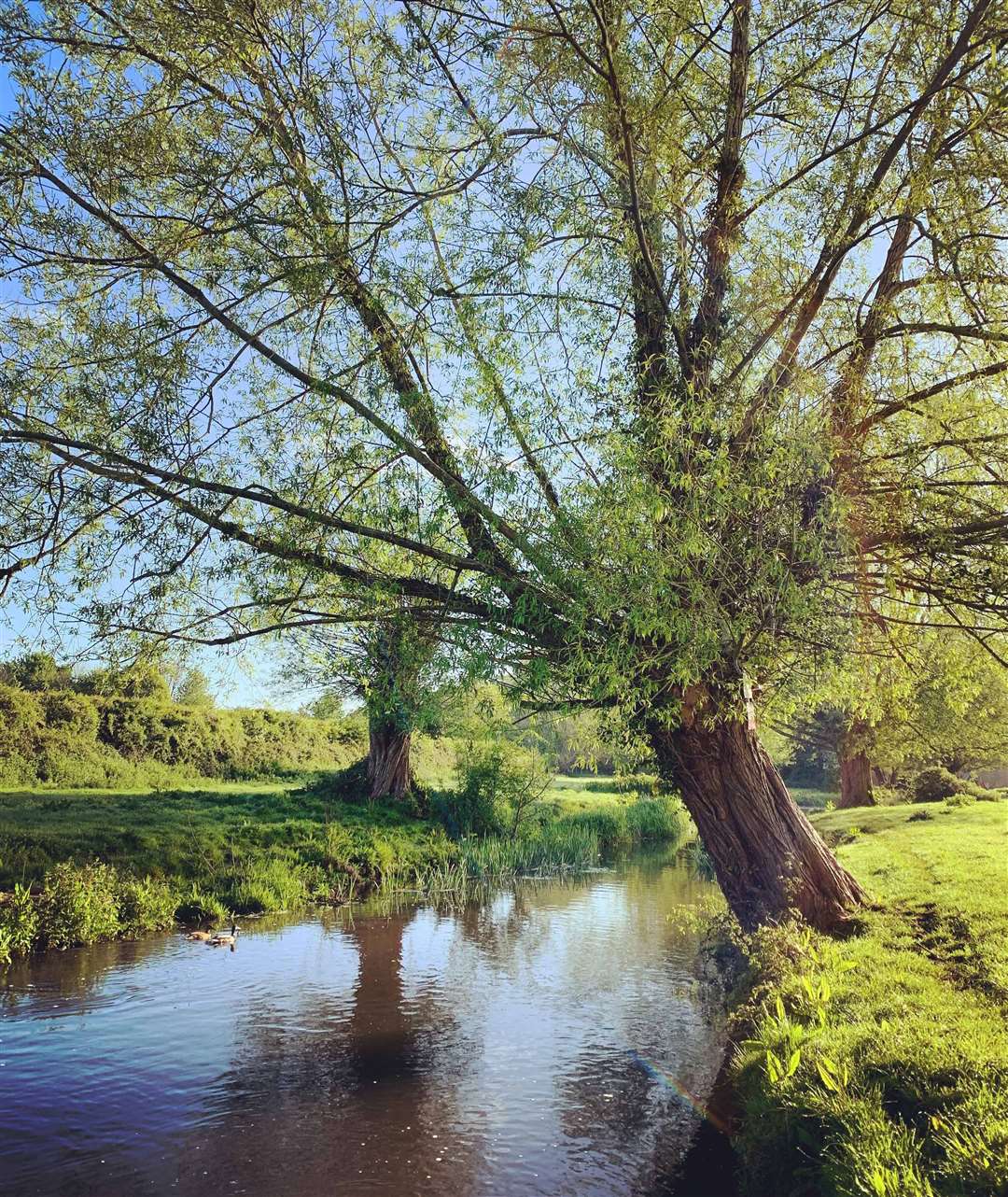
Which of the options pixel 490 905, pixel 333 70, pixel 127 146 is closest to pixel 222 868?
pixel 490 905

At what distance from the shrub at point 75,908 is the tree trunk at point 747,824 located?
9.42 metres

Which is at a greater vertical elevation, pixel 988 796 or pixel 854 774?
pixel 854 774

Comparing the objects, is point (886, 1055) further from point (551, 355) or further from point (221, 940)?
point (221, 940)

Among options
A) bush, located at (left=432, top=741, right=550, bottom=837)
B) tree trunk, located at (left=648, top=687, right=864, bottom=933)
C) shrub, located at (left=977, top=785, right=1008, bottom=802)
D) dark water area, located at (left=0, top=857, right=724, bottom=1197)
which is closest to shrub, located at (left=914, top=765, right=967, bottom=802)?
shrub, located at (left=977, top=785, right=1008, bottom=802)

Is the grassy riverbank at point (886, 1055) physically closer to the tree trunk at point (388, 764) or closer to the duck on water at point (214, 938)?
the duck on water at point (214, 938)

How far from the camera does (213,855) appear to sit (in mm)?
16688

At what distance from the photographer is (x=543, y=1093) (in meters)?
8.08

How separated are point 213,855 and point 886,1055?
45.5ft

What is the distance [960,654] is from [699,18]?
891 cm

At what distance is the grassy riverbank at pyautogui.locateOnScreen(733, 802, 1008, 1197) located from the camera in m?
4.68

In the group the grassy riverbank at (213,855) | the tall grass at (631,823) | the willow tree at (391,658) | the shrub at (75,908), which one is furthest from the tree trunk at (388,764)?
the willow tree at (391,658)

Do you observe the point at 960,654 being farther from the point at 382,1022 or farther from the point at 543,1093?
the point at 382,1022

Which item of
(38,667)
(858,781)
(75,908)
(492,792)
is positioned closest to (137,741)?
(492,792)

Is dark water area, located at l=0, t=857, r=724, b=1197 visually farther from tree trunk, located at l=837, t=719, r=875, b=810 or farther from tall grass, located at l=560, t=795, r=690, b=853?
tree trunk, located at l=837, t=719, r=875, b=810
